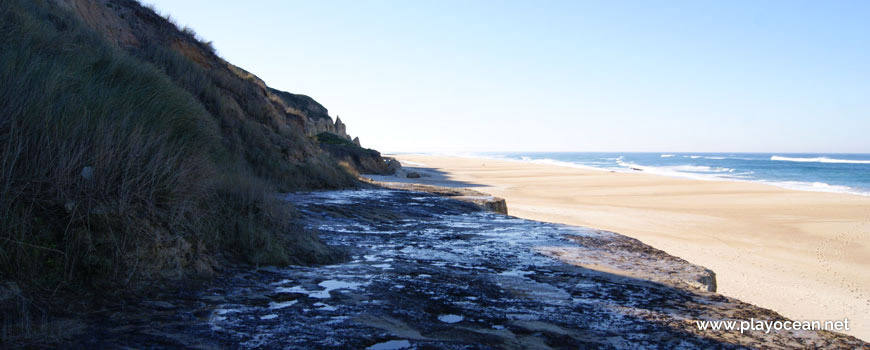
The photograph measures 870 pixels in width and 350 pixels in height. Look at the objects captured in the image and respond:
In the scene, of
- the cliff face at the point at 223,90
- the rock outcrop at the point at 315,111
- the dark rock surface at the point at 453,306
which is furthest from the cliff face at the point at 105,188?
the rock outcrop at the point at 315,111

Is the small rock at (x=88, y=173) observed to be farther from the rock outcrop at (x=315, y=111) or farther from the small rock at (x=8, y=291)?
the rock outcrop at (x=315, y=111)

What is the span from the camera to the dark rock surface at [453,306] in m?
2.81

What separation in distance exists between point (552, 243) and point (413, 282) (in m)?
2.42

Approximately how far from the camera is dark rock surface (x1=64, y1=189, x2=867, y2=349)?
9.23 feet

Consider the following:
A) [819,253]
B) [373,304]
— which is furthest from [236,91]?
[819,253]

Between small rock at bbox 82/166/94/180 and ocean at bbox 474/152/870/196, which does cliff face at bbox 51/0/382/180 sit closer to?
small rock at bbox 82/166/94/180

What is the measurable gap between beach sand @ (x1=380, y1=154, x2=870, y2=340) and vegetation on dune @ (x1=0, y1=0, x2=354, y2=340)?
6.88 metres

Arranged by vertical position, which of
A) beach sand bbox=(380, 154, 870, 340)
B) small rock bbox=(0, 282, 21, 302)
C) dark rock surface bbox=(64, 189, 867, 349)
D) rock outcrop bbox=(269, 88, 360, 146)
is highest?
rock outcrop bbox=(269, 88, 360, 146)

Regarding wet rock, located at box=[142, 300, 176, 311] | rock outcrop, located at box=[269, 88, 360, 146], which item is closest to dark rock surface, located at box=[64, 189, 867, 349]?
wet rock, located at box=[142, 300, 176, 311]

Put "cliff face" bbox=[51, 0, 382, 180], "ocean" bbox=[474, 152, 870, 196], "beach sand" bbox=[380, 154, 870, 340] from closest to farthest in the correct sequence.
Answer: "beach sand" bbox=[380, 154, 870, 340] → "cliff face" bbox=[51, 0, 382, 180] → "ocean" bbox=[474, 152, 870, 196]

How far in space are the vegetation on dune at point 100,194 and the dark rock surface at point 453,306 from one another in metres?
0.34

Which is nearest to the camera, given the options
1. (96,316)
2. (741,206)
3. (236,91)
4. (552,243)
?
(96,316)

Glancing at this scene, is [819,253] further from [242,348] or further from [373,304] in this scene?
[242,348]

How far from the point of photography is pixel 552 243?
6035 mm
